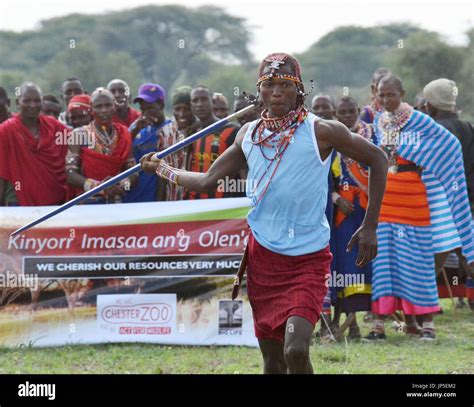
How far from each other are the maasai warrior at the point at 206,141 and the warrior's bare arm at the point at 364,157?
3.65 meters

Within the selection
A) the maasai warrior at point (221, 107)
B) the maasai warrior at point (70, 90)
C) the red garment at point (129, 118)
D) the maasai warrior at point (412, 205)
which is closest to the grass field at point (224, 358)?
the maasai warrior at point (412, 205)

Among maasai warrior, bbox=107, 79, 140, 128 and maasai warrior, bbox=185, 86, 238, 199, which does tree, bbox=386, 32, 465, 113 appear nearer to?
maasai warrior, bbox=107, 79, 140, 128

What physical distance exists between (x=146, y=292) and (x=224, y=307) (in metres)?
0.67

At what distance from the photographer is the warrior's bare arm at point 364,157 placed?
6.37 m

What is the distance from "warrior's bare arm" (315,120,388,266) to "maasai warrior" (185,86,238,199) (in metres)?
3.65

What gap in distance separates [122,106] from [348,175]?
2.88 m

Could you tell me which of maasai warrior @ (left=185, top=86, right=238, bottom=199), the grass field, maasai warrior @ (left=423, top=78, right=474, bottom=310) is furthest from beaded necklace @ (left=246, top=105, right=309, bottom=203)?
maasai warrior @ (left=423, top=78, right=474, bottom=310)

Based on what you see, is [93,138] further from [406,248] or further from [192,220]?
[406,248]

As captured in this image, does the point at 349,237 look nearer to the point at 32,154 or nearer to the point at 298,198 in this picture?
the point at 32,154

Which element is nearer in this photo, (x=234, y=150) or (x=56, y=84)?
(x=234, y=150)

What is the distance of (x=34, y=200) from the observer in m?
10.4

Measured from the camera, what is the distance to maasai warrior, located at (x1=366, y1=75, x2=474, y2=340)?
9.80 metres

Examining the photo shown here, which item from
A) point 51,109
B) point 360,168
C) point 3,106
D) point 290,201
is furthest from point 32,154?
point 290,201
